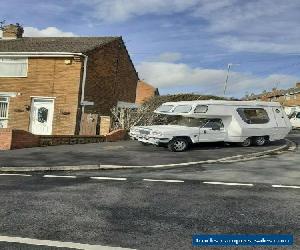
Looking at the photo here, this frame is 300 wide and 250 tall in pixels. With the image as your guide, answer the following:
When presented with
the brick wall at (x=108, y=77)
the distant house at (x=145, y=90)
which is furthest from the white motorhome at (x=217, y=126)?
the distant house at (x=145, y=90)

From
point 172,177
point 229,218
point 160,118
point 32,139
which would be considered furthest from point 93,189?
point 160,118

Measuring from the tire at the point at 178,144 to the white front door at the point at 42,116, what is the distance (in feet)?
32.6

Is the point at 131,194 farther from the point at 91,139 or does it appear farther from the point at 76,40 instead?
the point at 76,40

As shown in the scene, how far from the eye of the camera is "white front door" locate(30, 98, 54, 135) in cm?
2333

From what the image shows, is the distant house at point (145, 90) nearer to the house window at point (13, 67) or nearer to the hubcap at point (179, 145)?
the house window at point (13, 67)

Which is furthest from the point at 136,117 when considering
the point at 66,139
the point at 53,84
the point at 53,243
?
the point at 53,243

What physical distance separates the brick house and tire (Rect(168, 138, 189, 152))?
8.52 metres

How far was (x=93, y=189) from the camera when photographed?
9.15 meters

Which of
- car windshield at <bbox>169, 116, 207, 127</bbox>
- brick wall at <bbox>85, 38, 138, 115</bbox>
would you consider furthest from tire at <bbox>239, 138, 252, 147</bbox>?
brick wall at <bbox>85, 38, 138, 115</bbox>

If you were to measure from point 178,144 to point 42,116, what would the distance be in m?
10.6

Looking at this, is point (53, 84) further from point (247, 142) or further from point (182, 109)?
point (247, 142)

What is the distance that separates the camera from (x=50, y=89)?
23.4 metres

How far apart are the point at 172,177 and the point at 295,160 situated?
5.50m

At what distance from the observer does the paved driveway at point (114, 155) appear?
13.0 meters
